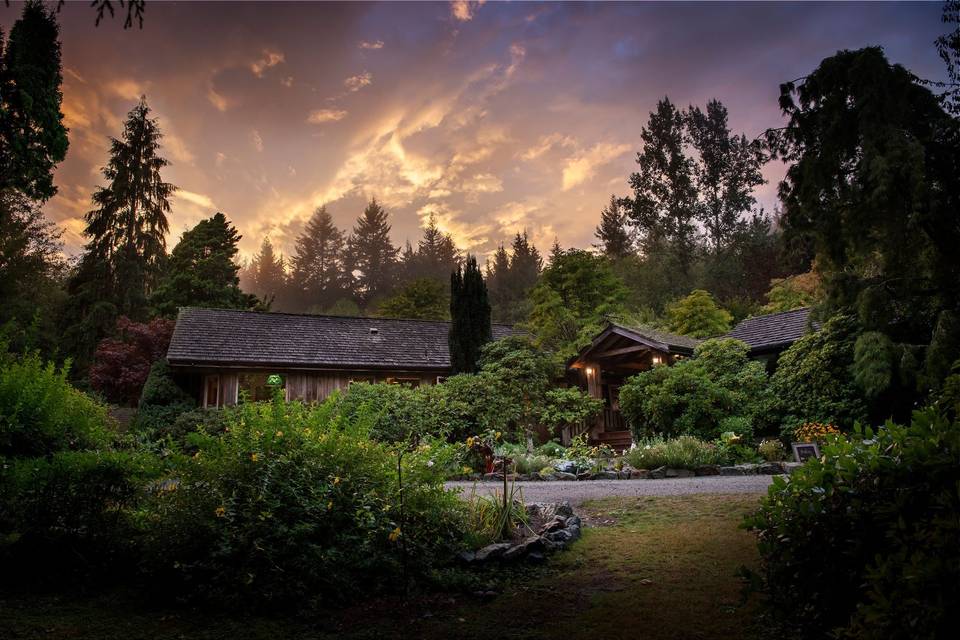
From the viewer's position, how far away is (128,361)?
23453 millimetres

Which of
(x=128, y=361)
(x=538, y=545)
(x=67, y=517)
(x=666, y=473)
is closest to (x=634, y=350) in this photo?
(x=666, y=473)

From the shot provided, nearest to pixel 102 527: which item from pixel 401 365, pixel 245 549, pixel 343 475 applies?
pixel 245 549

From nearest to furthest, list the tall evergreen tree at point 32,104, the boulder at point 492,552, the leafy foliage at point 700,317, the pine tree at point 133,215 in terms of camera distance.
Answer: the boulder at point 492,552, the tall evergreen tree at point 32,104, the leafy foliage at point 700,317, the pine tree at point 133,215

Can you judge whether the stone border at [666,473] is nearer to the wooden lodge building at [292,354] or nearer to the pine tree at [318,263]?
the wooden lodge building at [292,354]

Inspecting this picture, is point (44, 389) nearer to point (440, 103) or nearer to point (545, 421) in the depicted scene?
point (440, 103)

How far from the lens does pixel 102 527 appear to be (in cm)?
422

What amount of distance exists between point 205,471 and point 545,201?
18875 millimetres

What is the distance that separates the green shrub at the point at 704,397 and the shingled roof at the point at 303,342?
862cm

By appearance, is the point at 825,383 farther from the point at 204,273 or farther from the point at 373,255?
the point at 373,255

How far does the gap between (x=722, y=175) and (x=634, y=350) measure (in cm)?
2406

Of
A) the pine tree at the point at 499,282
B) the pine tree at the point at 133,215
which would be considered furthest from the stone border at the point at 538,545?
the pine tree at the point at 499,282

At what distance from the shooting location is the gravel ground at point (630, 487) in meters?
7.93

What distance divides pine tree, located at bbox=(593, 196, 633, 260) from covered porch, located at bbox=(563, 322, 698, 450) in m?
21.7

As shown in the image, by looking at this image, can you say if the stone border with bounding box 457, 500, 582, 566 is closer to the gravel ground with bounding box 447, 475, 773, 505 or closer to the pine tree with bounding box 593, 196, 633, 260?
the gravel ground with bounding box 447, 475, 773, 505
